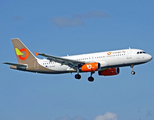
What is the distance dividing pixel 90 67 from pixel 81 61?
3.51 m

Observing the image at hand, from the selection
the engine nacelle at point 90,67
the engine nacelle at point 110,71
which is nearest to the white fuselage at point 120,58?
the engine nacelle at point 90,67

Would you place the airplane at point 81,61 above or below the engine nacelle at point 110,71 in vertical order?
above

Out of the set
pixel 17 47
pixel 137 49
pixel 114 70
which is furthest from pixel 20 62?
pixel 137 49

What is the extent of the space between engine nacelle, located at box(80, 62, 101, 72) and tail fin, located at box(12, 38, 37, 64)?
510 inches

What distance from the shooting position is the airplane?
75.1m

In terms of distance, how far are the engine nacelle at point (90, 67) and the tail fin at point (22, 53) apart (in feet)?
42.5

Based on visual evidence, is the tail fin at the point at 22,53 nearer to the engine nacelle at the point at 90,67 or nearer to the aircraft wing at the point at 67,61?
the aircraft wing at the point at 67,61

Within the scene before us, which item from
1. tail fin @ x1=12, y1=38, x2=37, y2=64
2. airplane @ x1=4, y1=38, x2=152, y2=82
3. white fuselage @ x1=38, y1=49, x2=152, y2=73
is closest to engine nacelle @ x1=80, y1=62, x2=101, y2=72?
airplane @ x1=4, y1=38, x2=152, y2=82

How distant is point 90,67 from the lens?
249ft

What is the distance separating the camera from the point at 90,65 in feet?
249

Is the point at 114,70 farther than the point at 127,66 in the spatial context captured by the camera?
Yes

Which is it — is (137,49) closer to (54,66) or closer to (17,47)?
(54,66)

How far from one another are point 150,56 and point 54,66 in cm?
2006

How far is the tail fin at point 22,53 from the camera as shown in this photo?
84188mm
